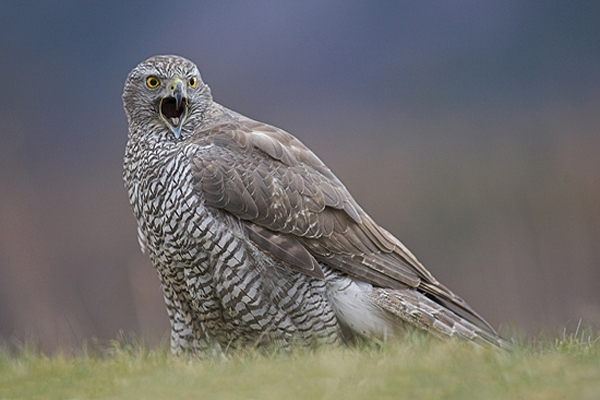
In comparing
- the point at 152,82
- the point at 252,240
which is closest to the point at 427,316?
the point at 252,240

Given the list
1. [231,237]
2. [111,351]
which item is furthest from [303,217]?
[111,351]

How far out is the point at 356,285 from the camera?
16.3 ft

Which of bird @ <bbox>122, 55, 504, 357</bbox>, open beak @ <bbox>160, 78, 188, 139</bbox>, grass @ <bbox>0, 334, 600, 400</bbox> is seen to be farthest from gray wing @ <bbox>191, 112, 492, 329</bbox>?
grass @ <bbox>0, 334, 600, 400</bbox>

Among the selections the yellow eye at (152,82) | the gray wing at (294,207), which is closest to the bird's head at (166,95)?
the yellow eye at (152,82)

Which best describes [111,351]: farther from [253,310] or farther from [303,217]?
[303,217]

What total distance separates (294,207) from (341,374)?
1.61m

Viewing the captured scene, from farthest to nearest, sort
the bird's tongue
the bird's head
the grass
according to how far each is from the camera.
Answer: the bird's tongue
the bird's head
the grass

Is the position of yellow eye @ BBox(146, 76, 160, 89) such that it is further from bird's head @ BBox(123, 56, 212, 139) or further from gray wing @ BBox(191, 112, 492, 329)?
gray wing @ BBox(191, 112, 492, 329)

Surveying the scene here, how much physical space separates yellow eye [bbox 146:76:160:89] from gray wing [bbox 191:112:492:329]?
0.44 m

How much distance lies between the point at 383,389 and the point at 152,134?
249cm

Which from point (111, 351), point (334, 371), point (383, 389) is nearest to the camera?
point (383, 389)

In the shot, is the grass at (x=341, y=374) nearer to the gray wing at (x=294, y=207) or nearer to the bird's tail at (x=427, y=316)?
the bird's tail at (x=427, y=316)

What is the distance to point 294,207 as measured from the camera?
4902 mm

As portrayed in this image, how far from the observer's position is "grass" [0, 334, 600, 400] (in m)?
3.24
